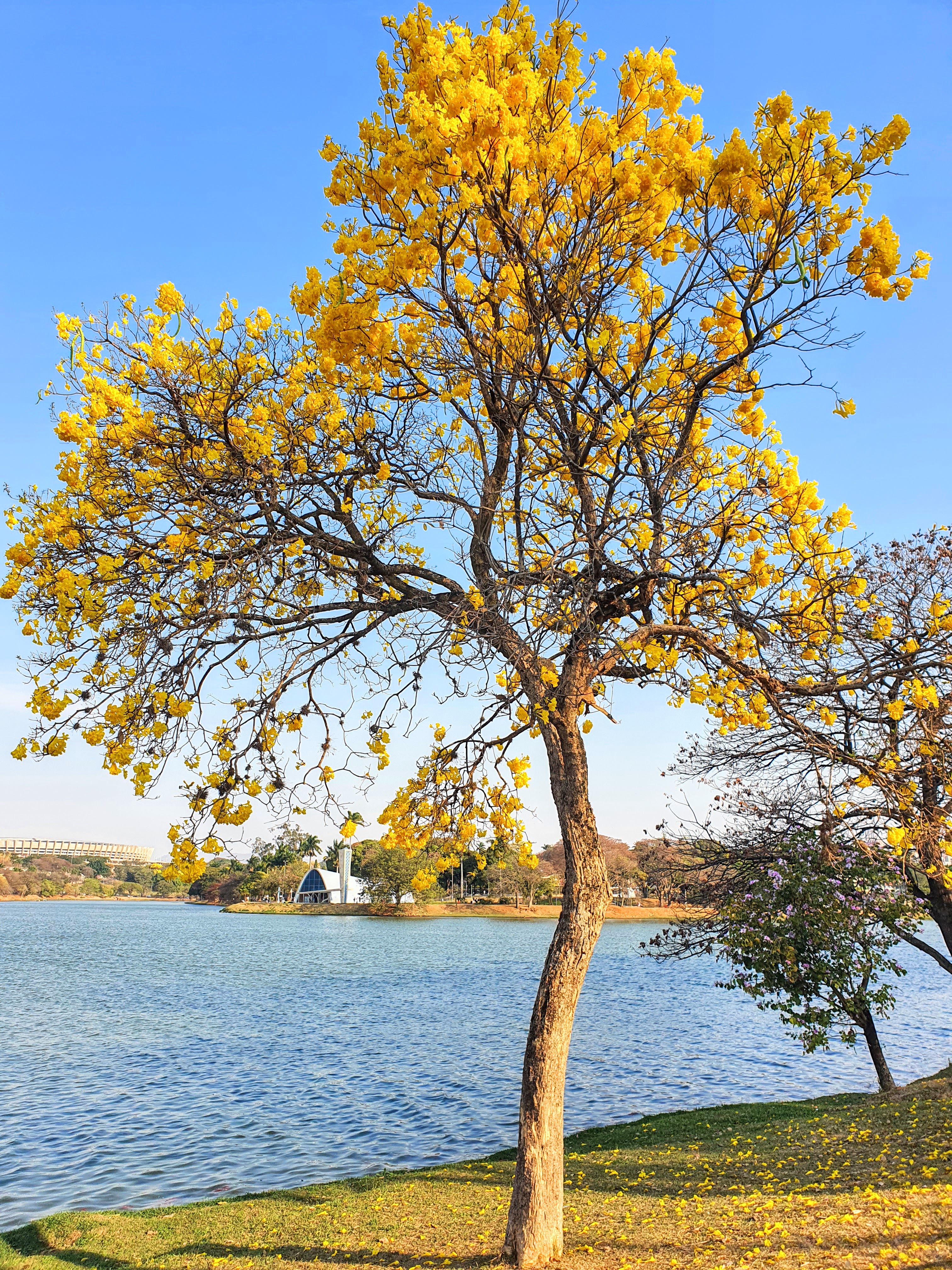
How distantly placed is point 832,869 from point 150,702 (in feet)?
29.1

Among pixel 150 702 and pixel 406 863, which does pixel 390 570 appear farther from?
pixel 406 863

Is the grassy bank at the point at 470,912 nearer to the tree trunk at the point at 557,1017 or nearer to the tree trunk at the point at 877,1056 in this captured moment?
the tree trunk at the point at 877,1056

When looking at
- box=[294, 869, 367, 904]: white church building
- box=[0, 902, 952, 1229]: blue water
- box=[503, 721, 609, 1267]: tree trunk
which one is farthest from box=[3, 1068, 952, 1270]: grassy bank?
box=[294, 869, 367, 904]: white church building

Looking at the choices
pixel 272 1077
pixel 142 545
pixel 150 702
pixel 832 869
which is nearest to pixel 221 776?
pixel 150 702

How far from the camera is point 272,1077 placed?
49.4ft

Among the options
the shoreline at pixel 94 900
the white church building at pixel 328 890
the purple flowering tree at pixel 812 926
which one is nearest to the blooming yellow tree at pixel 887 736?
the purple flowering tree at pixel 812 926

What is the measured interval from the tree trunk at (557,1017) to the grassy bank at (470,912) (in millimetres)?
68574

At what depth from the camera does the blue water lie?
35.4 ft

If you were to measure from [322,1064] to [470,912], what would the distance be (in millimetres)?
64136

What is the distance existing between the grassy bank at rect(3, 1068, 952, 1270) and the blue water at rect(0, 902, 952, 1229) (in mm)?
2202

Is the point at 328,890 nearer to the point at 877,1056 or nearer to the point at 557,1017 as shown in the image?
the point at 877,1056

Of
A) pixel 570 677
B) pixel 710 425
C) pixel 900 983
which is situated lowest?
pixel 900 983

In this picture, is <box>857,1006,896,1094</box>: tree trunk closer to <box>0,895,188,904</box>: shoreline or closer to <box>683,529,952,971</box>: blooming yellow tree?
<box>683,529,952,971</box>: blooming yellow tree

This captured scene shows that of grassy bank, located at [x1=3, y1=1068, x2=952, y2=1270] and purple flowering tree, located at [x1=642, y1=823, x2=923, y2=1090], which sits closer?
grassy bank, located at [x1=3, y1=1068, x2=952, y2=1270]
